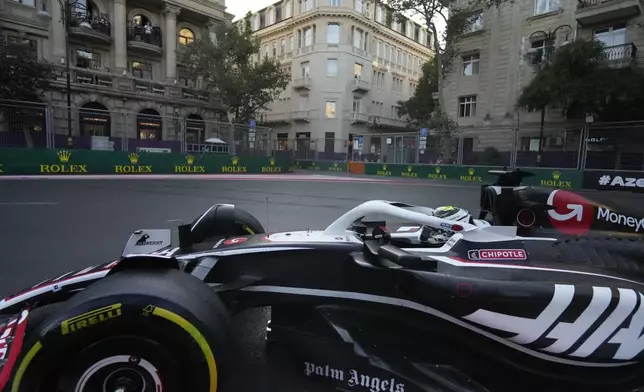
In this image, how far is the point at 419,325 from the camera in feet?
5.23

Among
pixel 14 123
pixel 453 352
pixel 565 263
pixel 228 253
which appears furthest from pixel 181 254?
pixel 14 123

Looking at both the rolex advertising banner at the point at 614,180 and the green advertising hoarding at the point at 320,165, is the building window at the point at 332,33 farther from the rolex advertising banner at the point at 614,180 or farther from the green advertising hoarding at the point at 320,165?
the rolex advertising banner at the point at 614,180

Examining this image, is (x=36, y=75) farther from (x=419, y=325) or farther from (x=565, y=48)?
(x=565, y=48)

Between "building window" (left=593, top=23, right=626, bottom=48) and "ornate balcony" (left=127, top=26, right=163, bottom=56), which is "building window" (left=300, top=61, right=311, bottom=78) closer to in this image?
"ornate balcony" (left=127, top=26, right=163, bottom=56)

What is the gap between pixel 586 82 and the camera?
1906 centimetres

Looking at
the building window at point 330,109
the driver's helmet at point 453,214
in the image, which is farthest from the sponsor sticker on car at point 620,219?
the building window at point 330,109

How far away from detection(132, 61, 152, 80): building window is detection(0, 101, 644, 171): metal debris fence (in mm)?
10331

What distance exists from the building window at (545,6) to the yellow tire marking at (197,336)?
94.4 ft

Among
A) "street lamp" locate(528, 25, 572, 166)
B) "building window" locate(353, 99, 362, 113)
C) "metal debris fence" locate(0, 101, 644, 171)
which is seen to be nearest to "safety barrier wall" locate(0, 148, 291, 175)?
"metal debris fence" locate(0, 101, 644, 171)

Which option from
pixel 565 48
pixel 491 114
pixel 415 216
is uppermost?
pixel 565 48

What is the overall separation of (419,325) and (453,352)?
7.2 inches

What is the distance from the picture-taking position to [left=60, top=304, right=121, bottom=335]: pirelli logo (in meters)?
1.29

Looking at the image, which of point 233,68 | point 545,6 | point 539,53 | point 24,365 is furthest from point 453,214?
point 233,68

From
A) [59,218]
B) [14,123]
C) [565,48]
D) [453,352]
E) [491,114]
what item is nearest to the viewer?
[453,352]
